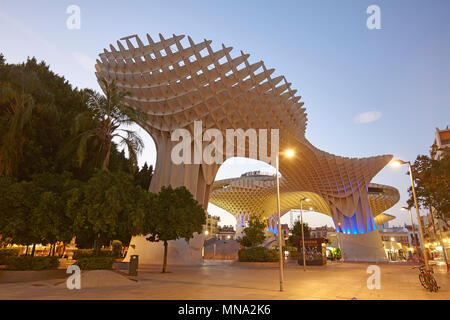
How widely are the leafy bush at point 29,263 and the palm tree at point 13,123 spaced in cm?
546

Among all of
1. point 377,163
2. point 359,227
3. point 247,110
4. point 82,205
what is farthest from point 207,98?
point 359,227

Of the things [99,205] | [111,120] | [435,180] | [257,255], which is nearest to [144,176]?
[257,255]

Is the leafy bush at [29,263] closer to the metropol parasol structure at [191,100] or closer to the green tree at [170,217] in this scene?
the green tree at [170,217]

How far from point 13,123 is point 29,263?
8349 millimetres

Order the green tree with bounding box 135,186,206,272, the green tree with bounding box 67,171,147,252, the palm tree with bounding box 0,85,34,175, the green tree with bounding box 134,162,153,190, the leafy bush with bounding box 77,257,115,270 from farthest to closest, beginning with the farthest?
1. the green tree with bounding box 134,162,153,190
2. the green tree with bounding box 135,186,206,272
3. the palm tree with bounding box 0,85,34,175
4. the leafy bush with bounding box 77,257,115,270
5. the green tree with bounding box 67,171,147,252

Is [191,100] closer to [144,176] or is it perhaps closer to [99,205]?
[144,176]

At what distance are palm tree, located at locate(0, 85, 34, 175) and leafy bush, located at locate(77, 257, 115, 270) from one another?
7442mm

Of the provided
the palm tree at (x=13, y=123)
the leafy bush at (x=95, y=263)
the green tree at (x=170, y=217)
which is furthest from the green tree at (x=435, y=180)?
the palm tree at (x=13, y=123)

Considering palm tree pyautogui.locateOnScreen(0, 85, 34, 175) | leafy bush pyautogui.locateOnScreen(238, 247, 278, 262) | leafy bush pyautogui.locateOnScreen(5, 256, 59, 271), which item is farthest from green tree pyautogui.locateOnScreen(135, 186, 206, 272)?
leafy bush pyautogui.locateOnScreen(238, 247, 278, 262)

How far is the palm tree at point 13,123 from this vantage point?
57.9 feet

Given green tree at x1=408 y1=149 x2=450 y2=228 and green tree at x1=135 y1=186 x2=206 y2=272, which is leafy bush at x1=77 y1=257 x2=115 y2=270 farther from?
green tree at x1=408 y1=149 x2=450 y2=228

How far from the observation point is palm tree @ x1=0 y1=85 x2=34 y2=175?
1766 centimetres

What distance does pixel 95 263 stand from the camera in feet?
56.9
